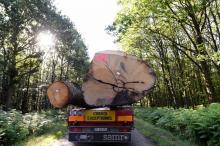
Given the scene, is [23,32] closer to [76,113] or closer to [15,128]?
[15,128]

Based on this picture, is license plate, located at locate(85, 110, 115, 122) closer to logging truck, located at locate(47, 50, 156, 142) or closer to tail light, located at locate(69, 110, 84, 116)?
logging truck, located at locate(47, 50, 156, 142)

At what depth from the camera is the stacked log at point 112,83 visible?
1162cm

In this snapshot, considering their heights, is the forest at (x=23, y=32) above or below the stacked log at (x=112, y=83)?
above

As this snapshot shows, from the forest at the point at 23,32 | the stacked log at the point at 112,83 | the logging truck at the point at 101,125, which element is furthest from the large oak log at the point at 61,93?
the forest at the point at 23,32

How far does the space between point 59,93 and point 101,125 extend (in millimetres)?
1930

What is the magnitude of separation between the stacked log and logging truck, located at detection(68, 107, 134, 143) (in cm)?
30

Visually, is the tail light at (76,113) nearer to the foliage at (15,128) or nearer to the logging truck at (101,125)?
the logging truck at (101,125)

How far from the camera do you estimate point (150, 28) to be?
24672mm

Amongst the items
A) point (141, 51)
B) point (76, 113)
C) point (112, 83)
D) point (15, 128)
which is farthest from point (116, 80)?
point (141, 51)

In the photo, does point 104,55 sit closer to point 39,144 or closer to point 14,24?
point 39,144

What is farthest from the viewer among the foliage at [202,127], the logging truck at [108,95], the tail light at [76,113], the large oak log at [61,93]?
the foliage at [202,127]

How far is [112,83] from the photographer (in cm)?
1166

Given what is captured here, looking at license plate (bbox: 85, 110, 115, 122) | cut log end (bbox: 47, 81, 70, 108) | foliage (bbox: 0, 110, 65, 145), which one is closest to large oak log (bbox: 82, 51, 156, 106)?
license plate (bbox: 85, 110, 115, 122)

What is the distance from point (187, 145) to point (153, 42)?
26.9 meters
